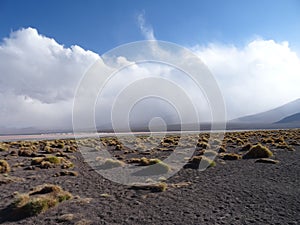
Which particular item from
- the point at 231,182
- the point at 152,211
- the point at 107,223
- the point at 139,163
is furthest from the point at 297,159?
the point at 107,223

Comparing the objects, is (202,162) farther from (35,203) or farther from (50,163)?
(35,203)

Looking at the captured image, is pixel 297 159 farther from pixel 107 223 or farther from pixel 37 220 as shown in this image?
pixel 37 220

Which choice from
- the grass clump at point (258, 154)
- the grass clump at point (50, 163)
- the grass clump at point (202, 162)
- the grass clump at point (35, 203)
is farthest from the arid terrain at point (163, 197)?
the grass clump at point (258, 154)

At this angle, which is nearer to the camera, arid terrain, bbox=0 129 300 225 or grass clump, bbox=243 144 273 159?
arid terrain, bbox=0 129 300 225

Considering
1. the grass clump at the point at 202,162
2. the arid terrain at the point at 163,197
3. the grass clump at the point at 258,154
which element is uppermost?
the grass clump at the point at 258,154

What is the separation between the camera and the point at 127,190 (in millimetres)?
Answer: 13586

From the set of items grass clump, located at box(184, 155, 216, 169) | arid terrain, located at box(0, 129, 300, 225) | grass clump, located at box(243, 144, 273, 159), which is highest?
grass clump, located at box(243, 144, 273, 159)

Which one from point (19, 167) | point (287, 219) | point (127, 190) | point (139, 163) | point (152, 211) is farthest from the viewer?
point (139, 163)

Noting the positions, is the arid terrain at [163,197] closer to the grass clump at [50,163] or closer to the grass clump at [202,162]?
the grass clump at [202,162]

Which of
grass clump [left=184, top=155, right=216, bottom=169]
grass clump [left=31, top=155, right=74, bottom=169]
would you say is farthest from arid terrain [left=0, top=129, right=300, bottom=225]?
grass clump [left=31, top=155, right=74, bottom=169]

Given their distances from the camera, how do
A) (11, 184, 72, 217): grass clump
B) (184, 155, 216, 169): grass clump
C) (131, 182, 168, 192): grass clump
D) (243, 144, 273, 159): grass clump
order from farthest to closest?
(243, 144, 273, 159): grass clump → (184, 155, 216, 169): grass clump → (131, 182, 168, 192): grass clump → (11, 184, 72, 217): grass clump

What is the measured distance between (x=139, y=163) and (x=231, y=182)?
971cm

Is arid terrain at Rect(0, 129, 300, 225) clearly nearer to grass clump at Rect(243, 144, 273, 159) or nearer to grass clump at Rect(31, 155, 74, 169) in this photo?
grass clump at Rect(31, 155, 74, 169)

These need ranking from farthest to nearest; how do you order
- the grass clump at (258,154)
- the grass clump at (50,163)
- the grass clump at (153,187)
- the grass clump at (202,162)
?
the grass clump at (258,154) < the grass clump at (50,163) < the grass clump at (202,162) < the grass clump at (153,187)
